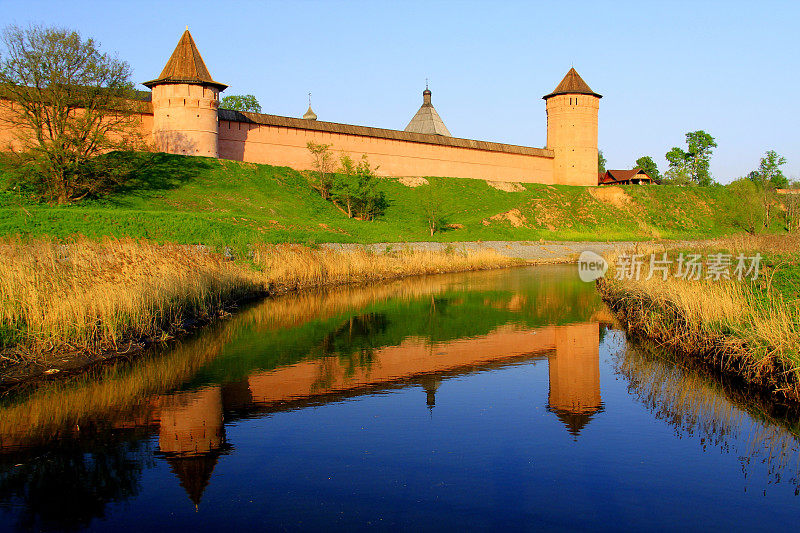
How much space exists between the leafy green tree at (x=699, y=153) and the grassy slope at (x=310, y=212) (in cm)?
2067

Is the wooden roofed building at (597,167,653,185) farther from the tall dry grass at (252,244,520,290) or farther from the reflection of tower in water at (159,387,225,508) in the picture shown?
the reflection of tower in water at (159,387,225,508)

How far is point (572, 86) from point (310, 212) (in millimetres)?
23053

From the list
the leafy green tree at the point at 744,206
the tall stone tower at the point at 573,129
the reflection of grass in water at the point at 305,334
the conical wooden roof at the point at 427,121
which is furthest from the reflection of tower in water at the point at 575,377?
the conical wooden roof at the point at 427,121

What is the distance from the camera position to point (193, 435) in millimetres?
5301

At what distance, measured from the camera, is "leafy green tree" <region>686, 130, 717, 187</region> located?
64875 millimetres

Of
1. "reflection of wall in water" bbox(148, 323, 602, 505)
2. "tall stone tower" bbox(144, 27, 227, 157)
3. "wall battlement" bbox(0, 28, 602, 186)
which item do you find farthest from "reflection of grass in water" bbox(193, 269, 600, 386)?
"wall battlement" bbox(0, 28, 602, 186)

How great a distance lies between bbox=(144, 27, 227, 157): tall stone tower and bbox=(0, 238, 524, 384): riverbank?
15.7 meters

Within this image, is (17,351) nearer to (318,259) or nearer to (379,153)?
(318,259)

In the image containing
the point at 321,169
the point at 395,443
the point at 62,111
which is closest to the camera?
the point at 395,443

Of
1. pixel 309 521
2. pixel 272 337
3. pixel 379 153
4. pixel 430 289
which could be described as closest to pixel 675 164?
pixel 379 153

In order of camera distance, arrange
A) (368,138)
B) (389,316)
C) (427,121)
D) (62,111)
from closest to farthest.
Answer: (389,316), (62,111), (368,138), (427,121)

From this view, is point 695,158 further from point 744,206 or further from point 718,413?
point 718,413

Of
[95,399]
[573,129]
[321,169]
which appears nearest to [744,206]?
[573,129]

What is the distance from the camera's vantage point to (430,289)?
1598cm
